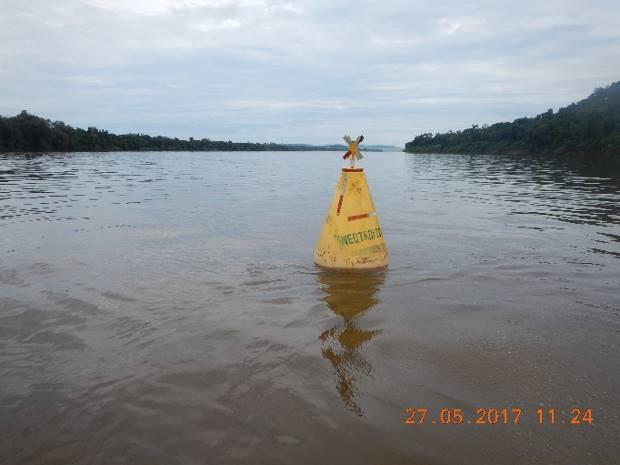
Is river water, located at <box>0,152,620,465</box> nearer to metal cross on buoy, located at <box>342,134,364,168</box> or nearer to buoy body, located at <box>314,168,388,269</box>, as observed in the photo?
buoy body, located at <box>314,168,388,269</box>

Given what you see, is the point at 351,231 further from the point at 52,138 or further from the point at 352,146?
the point at 52,138

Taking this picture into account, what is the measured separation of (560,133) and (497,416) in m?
69.3

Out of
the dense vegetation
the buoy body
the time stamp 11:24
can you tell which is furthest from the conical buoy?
the dense vegetation

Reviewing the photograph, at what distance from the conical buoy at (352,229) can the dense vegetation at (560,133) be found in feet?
182

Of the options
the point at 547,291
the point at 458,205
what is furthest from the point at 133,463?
the point at 458,205

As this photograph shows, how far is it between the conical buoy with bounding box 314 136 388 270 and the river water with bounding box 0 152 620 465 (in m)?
0.24

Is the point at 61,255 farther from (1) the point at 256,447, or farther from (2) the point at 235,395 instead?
(1) the point at 256,447

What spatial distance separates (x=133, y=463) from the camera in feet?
7.60

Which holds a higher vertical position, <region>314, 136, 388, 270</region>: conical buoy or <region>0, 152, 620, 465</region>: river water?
<region>314, 136, 388, 270</region>: conical buoy

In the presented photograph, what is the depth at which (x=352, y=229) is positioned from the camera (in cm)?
589

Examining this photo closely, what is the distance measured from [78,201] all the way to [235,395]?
38.7 feet

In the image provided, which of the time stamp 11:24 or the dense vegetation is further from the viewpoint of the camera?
the dense vegetation

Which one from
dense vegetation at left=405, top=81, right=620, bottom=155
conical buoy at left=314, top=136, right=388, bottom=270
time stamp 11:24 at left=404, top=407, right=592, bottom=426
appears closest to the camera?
time stamp 11:24 at left=404, top=407, right=592, bottom=426

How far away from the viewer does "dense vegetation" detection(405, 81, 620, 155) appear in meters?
56.3
